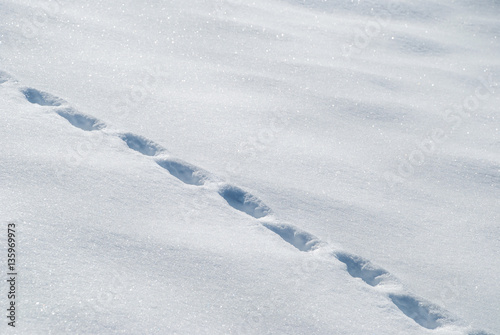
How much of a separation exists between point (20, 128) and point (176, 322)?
3.49ft

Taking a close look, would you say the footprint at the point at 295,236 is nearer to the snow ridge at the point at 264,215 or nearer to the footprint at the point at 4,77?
the snow ridge at the point at 264,215

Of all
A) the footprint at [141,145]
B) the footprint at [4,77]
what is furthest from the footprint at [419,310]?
the footprint at [4,77]

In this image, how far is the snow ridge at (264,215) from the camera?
4.98ft

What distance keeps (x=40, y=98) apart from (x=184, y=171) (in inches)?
30.1

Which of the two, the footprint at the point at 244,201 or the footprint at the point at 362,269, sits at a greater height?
the footprint at the point at 244,201

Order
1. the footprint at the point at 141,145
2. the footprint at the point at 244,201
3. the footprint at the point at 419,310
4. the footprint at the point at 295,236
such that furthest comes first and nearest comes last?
the footprint at the point at 141,145 < the footprint at the point at 244,201 < the footprint at the point at 295,236 < the footprint at the point at 419,310

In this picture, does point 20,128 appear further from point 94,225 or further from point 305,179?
point 305,179

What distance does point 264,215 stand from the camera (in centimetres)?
176

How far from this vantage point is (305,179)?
6.32ft

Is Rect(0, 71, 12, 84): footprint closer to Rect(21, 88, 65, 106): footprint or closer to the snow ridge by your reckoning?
the snow ridge

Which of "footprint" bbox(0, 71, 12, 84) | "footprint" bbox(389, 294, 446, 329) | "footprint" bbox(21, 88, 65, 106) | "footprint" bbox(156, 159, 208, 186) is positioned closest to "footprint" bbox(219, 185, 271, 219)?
"footprint" bbox(156, 159, 208, 186)

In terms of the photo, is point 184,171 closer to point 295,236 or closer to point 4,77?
point 295,236

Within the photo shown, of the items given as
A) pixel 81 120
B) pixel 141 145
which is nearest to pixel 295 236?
pixel 141 145

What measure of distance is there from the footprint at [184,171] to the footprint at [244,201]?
0.35 feet
